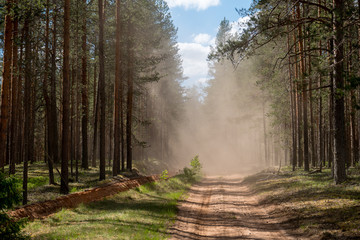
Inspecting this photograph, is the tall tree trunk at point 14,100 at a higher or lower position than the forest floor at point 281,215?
higher

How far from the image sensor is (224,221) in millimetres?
11141

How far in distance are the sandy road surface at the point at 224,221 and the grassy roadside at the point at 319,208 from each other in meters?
A: 0.67

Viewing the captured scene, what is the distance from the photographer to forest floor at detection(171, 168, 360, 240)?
9008mm

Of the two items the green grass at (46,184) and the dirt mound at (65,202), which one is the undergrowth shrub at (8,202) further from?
the green grass at (46,184)

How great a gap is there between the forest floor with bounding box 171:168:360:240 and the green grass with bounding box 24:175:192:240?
76cm

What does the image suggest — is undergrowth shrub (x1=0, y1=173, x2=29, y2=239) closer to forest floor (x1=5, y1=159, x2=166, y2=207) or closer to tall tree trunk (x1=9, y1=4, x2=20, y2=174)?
forest floor (x1=5, y1=159, x2=166, y2=207)

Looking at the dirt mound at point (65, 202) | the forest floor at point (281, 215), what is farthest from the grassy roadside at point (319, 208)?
the dirt mound at point (65, 202)

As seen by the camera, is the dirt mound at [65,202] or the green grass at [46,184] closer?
the dirt mound at [65,202]

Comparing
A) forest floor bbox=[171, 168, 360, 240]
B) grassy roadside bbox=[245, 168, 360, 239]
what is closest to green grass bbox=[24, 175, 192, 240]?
forest floor bbox=[171, 168, 360, 240]

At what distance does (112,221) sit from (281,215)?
260 inches

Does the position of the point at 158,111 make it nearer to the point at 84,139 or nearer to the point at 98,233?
the point at 84,139

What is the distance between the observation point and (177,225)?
10719 millimetres

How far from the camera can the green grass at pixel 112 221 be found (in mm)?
8180

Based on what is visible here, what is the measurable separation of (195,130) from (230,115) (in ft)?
46.9
